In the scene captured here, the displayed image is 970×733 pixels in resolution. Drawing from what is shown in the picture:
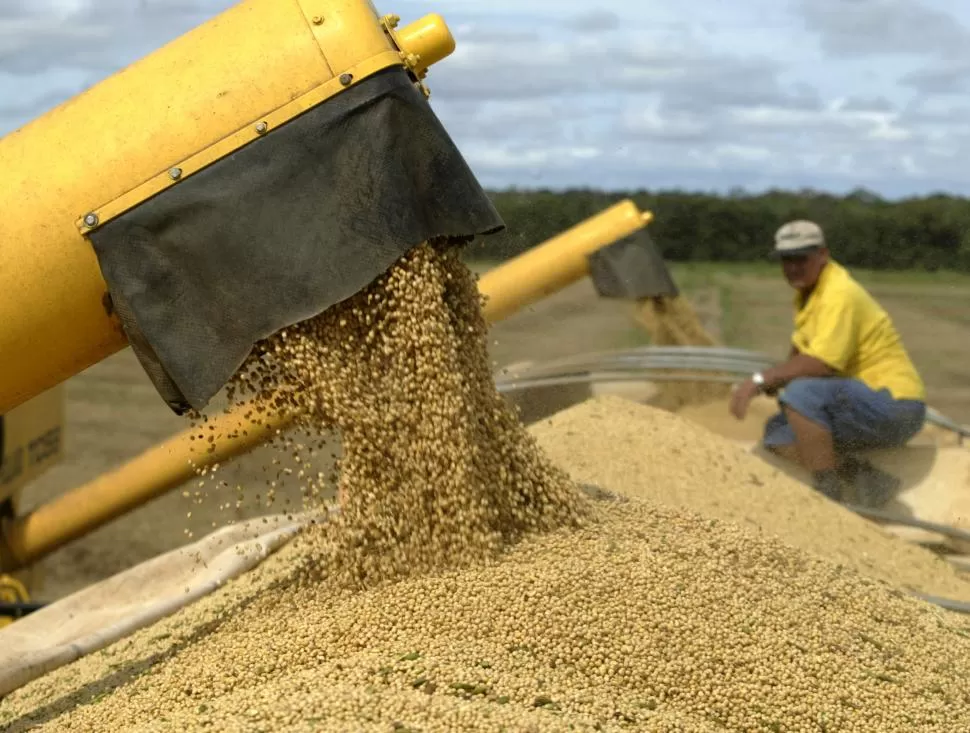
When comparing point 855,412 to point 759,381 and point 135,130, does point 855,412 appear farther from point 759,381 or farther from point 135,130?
point 135,130

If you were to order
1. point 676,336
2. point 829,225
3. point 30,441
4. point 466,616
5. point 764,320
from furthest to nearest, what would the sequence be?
point 829,225
point 764,320
point 676,336
point 30,441
point 466,616

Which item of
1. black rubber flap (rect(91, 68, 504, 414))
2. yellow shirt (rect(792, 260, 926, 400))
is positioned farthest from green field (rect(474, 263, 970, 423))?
black rubber flap (rect(91, 68, 504, 414))

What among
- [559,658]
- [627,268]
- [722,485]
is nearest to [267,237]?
[559,658]

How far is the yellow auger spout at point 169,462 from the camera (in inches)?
181

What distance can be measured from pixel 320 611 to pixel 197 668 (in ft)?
1.04

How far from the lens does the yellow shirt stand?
5.37 meters

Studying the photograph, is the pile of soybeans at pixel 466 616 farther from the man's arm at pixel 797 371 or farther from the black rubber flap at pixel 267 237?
the man's arm at pixel 797 371

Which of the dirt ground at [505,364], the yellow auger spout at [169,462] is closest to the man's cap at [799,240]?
the yellow auger spout at [169,462]

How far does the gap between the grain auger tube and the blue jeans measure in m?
3.03

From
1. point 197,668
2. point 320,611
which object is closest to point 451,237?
point 320,611

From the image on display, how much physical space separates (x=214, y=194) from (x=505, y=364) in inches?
192

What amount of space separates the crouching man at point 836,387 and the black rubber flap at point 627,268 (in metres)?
0.60

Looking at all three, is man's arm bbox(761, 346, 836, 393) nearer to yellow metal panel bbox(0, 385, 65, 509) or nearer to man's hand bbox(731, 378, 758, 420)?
man's hand bbox(731, 378, 758, 420)

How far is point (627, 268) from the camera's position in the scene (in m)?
5.70
